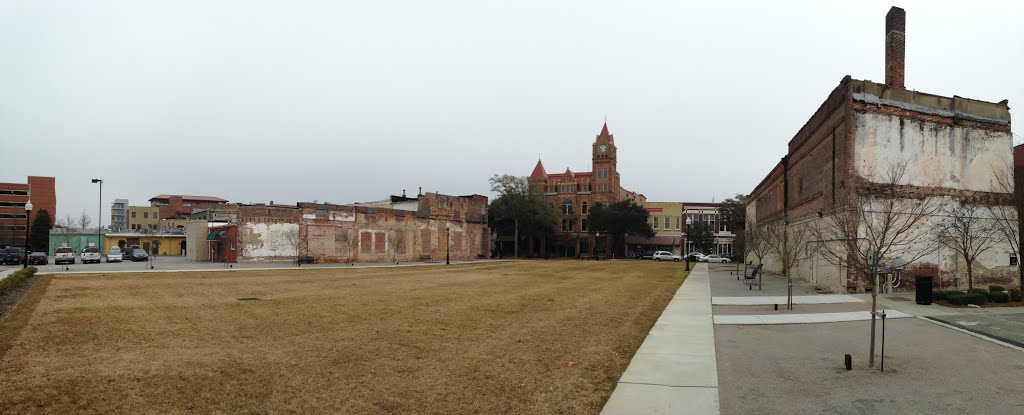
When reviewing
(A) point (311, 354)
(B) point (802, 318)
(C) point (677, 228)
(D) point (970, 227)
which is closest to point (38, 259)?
(A) point (311, 354)

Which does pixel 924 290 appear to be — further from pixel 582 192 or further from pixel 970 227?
pixel 582 192

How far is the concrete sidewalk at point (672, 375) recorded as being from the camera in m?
7.36

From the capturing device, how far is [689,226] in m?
89.6

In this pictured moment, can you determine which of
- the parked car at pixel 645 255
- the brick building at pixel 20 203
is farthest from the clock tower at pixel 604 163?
the brick building at pixel 20 203

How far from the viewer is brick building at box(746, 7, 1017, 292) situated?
22922 millimetres

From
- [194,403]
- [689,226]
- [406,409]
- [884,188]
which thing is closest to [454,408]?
[406,409]

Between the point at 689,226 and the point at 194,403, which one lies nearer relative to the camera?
the point at 194,403

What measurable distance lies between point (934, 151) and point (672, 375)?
21.6m

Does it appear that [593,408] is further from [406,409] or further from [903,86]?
[903,86]

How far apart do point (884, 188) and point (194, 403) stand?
24845mm

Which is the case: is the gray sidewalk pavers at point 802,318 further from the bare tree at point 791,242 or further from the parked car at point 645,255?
the parked car at point 645,255

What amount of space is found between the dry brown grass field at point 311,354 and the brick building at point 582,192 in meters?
74.2

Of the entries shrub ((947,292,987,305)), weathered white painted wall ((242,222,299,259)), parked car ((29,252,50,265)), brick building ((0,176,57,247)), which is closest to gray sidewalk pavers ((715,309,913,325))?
shrub ((947,292,987,305))

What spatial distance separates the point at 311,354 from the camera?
10219 mm
